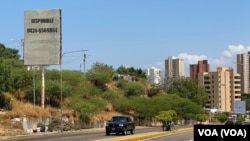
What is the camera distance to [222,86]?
165125 mm

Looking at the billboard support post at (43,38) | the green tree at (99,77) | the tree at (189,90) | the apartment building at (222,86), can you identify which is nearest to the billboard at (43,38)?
the billboard support post at (43,38)

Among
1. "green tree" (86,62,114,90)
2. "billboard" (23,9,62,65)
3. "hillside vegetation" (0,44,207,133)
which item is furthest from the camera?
"green tree" (86,62,114,90)

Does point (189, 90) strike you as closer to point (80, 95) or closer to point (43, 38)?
point (80, 95)

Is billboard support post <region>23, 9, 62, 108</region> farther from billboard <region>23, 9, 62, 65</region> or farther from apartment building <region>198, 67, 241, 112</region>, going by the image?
apartment building <region>198, 67, 241, 112</region>

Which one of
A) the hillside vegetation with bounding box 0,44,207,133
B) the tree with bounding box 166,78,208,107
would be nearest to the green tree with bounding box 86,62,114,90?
the hillside vegetation with bounding box 0,44,207,133

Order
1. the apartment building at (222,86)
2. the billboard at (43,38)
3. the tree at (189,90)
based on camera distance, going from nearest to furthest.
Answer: the billboard at (43,38), the tree at (189,90), the apartment building at (222,86)

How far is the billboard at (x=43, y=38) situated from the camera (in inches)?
2339

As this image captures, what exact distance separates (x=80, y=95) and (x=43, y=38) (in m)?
29.1

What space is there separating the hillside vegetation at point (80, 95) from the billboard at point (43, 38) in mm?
5555

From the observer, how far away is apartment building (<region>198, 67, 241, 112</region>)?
16088 cm

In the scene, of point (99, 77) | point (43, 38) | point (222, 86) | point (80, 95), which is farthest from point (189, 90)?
point (43, 38)

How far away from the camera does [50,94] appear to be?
7969 centimetres

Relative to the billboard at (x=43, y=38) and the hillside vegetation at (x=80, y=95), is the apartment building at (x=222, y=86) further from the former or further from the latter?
the billboard at (x=43, y=38)

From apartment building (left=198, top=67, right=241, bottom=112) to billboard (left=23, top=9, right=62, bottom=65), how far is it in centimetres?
10392
